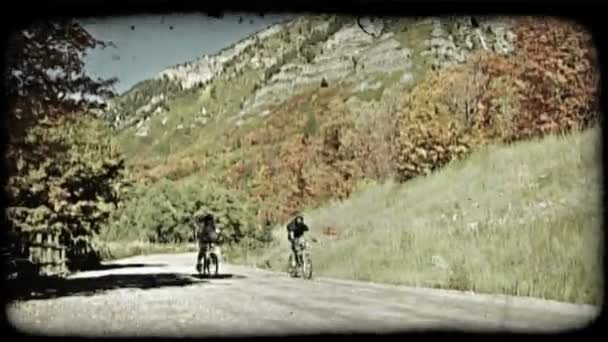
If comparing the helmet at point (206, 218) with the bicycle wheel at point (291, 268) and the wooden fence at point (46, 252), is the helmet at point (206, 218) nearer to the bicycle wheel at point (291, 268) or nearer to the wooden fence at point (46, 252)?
the bicycle wheel at point (291, 268)

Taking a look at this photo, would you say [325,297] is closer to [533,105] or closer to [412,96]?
[412,96]

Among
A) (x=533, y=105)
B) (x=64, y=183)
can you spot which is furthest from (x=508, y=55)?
(x=64, y=183)

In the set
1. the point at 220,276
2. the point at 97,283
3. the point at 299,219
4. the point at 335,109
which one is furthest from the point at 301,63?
the point at 97,283

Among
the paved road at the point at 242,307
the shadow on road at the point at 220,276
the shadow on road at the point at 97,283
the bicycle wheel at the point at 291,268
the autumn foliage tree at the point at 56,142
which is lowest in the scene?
the paved road at the point at 242,307

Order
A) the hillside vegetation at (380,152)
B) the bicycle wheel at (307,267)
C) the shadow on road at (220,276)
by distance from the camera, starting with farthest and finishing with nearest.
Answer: the bicycle wheel at (307,267) < the shadow on road at (220,276) < the hillside vegetation at (380,152)

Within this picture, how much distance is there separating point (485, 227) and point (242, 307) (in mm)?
1191

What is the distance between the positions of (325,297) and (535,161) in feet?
3.82

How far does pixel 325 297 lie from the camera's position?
13.8 feet

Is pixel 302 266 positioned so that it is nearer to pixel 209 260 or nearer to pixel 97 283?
pixel 209 260

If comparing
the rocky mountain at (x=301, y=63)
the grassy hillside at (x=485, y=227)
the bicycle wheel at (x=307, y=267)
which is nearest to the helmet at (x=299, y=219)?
the grassy hillside at (x=485, y=227)

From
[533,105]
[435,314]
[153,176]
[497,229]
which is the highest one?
[533,105]

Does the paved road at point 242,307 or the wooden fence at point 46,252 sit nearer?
the paved road at point 242,307

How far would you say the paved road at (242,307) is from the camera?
3959 millimetres

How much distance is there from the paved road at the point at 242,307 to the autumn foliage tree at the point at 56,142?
0.28 metres
